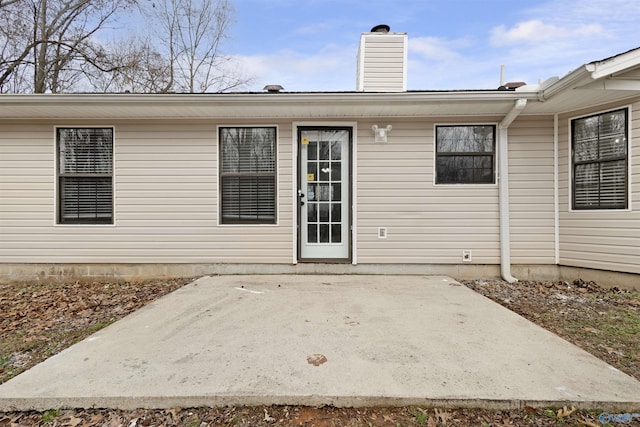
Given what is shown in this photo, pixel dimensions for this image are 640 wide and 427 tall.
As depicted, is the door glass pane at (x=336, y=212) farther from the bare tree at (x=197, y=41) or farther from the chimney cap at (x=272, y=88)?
the bare tree at (x=197, y=41)

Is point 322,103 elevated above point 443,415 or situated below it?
above

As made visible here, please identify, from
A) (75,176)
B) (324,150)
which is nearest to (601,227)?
(324,150)

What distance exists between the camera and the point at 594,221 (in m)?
4.14

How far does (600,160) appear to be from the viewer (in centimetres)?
406

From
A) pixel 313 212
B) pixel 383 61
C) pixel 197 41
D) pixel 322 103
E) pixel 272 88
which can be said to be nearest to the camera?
pixel 322 103

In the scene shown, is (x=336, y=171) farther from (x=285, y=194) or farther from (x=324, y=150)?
(x=285, y=194)

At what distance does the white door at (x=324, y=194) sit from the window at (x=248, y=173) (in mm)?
441

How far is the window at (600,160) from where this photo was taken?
3910 millimetres

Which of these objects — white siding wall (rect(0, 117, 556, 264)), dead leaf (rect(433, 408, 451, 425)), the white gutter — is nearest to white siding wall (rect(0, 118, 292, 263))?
white siding wall (rect(0, 117, 556, 264))

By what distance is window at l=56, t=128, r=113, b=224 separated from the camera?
182 inches

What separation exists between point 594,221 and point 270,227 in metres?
4.35

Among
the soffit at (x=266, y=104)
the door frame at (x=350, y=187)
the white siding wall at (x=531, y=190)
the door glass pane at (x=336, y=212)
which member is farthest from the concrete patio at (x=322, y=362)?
the soffit at (x=266, y=104)

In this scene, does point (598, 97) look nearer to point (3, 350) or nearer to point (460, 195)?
point (460, 195)

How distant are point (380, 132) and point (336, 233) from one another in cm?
158
